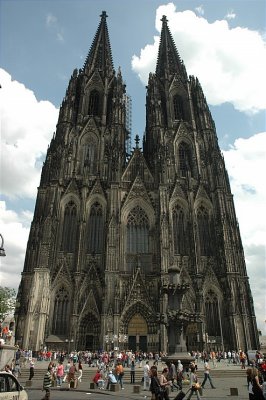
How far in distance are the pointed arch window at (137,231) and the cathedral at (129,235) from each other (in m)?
0.10

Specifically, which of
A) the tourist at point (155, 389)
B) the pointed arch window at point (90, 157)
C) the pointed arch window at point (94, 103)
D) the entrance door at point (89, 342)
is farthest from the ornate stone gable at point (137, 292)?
the pointed arch window at point (94, 103)

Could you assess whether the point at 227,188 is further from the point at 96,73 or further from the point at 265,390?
the point at 265,390

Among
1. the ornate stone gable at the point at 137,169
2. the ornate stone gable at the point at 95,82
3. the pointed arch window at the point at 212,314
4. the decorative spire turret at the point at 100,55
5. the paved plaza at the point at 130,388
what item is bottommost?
the paved plaza at the point at 130,388

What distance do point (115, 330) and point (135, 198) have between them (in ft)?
44.1

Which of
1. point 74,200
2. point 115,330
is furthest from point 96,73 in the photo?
point 115,330

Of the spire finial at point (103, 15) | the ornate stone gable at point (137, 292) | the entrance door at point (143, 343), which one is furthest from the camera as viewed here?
the spire finial at point (103, 15)

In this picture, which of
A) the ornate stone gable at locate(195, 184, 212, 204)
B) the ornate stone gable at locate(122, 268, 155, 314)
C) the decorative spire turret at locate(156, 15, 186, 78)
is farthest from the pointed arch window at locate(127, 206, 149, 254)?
the decorative spire turret at locate(156, 15, 186, 78)

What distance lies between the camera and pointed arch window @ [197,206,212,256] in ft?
108

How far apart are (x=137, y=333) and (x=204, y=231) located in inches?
483

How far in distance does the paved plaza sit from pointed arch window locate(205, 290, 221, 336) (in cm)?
896

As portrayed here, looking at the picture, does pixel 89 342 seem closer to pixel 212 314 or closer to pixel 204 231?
pixel 212 314

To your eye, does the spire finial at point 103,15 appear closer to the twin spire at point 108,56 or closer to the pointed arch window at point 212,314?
the twin spire at point 108,56

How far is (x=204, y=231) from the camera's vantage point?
34156 millimetres

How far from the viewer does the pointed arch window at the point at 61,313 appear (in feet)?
93.3
